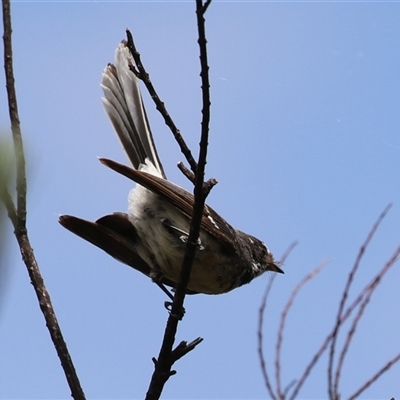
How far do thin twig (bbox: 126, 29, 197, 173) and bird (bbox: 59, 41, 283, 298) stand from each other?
1.57 meters

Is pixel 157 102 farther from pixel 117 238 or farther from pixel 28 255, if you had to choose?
pixel 117 238

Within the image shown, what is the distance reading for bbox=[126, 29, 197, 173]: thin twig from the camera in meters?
3.05

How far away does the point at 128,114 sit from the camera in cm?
516

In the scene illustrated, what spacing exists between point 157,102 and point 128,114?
2040 millimetres

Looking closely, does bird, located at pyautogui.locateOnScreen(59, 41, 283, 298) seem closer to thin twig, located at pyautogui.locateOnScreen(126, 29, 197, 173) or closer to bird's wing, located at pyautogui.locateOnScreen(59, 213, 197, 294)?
bird's wing, located at pyautogui.locateOnScreen(59, 213, 197, 294)

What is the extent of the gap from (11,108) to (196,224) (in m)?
1.29

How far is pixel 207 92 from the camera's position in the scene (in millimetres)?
2883

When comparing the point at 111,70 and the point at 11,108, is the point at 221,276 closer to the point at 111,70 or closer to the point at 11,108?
the point at 111,70

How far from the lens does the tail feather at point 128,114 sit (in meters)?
5.10

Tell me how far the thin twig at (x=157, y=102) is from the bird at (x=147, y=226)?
157cm

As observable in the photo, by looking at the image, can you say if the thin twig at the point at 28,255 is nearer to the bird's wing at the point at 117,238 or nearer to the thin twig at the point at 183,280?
the thin twig at the point at 183,280

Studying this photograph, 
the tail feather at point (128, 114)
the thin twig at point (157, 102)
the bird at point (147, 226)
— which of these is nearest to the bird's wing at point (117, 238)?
the bird at point (147, 226)

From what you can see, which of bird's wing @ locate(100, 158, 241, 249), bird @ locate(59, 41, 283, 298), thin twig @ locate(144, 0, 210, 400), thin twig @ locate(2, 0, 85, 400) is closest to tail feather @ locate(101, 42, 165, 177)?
bird @ locate(59, 41, 283, 298)

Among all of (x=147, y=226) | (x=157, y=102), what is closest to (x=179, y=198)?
(x=147, y=226)
